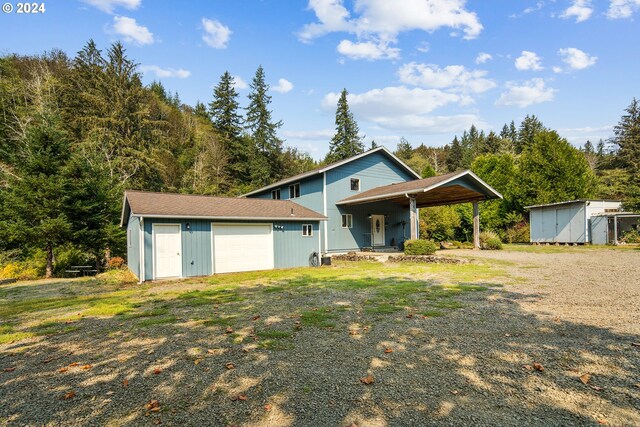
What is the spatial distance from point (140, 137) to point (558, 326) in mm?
31105

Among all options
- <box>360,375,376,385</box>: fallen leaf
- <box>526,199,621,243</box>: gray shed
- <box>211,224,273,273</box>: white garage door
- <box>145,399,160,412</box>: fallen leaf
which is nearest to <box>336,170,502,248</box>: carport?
<box>211,224,273,273</box>: white garage door

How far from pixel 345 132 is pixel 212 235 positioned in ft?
114

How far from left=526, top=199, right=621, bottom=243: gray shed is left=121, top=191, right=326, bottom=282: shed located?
785 inches

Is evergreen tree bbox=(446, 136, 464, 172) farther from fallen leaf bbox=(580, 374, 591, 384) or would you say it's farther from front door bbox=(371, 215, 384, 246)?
fallen leaf bbox=(580, 374, 591, 384)

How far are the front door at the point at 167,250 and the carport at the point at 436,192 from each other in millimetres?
9905

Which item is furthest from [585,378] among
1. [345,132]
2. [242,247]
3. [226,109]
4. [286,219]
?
[345,132]

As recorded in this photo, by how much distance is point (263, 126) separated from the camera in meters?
41.1

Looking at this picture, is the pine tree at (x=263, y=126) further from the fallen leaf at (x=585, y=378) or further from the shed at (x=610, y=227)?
the fallen leaf at (x=585, y=378)

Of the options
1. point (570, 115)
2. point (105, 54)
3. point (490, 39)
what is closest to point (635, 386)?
point (490, 39)

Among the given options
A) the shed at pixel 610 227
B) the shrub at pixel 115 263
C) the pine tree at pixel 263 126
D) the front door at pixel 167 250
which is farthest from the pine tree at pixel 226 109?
the shed at pixel 610 227

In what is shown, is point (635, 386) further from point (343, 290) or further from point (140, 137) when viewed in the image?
point (140, 137)

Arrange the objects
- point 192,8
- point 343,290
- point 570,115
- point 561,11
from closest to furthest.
→ point 343,290, point 561,11, point 192,8, point 570,115

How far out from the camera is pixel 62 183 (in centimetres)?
1350

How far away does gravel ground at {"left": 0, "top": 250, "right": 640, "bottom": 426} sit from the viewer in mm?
2762
